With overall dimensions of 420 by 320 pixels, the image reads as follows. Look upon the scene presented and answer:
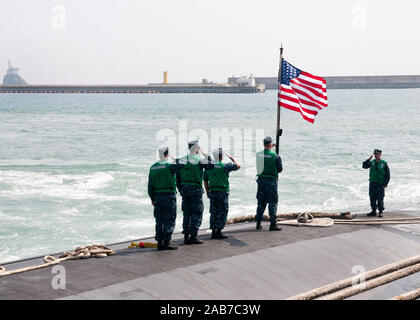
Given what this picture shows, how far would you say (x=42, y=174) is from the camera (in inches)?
1373

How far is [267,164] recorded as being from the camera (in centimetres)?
1216

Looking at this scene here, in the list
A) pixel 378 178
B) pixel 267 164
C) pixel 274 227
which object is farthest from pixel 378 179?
pixel 267 164

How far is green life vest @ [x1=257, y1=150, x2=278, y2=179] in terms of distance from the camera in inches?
476

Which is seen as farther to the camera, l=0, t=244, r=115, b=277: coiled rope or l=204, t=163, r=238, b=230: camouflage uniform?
l=204, t=163, r=238, b=230: camouflage uniform

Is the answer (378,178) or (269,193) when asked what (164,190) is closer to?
(269,193)

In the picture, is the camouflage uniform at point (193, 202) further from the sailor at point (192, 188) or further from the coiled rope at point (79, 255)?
the coiled rope at point (79, 255)

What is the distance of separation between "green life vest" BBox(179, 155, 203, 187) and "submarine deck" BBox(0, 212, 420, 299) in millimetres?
1182

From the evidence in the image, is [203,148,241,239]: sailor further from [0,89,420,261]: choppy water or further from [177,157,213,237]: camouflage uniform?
[0,89,420,261]: choppy water

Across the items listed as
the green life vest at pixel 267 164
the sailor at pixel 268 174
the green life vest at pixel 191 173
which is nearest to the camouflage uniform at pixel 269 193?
the sailor at pixel 268 174

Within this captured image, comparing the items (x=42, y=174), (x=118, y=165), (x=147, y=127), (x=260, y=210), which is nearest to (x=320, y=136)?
(x=147, y=127)

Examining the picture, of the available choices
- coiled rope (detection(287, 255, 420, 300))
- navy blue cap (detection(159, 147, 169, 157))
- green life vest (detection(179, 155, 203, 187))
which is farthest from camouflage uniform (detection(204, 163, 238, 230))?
coiled rope (detection(287, 255, 420, 300))

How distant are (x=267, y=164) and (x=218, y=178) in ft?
4.08

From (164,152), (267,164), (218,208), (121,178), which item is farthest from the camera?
(121,178)

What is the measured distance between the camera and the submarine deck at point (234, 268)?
331 inches
